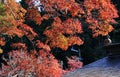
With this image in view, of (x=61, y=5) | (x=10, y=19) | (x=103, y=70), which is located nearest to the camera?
(x=103, y=70)

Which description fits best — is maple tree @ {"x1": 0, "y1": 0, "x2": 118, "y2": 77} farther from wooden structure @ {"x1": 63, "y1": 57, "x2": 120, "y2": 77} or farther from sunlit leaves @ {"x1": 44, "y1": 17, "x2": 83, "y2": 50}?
wooden structure @ {"x1": 63, "y1": 57, "x2": 120, "y2": 77}

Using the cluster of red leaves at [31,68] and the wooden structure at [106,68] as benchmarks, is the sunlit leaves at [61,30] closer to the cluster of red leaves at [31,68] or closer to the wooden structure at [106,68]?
the cluster of red leaves at [31,68]

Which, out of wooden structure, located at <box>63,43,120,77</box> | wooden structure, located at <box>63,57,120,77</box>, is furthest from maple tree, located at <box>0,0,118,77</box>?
wooden structure, located at <box>63,57,120,77</box>

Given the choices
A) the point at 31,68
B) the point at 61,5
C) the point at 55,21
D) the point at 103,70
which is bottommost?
the point at 103,70

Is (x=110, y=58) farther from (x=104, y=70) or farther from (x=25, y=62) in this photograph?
(x=25, y=62)

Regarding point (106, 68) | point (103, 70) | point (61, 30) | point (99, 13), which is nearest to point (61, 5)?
point (61, 30)

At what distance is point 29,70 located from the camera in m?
17.7

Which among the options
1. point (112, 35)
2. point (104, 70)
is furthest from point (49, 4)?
point (112, 35)

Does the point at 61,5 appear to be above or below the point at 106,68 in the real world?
above

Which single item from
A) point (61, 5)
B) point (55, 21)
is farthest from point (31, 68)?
point (61, 5)

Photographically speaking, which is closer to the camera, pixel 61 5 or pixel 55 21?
pixel 61 5

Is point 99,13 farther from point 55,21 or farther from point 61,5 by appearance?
point 55,21

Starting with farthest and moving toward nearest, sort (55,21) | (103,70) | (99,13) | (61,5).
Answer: (55,21) → (99,13) → (61,5) → (103,70)

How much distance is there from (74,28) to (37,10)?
2447 millimetres
